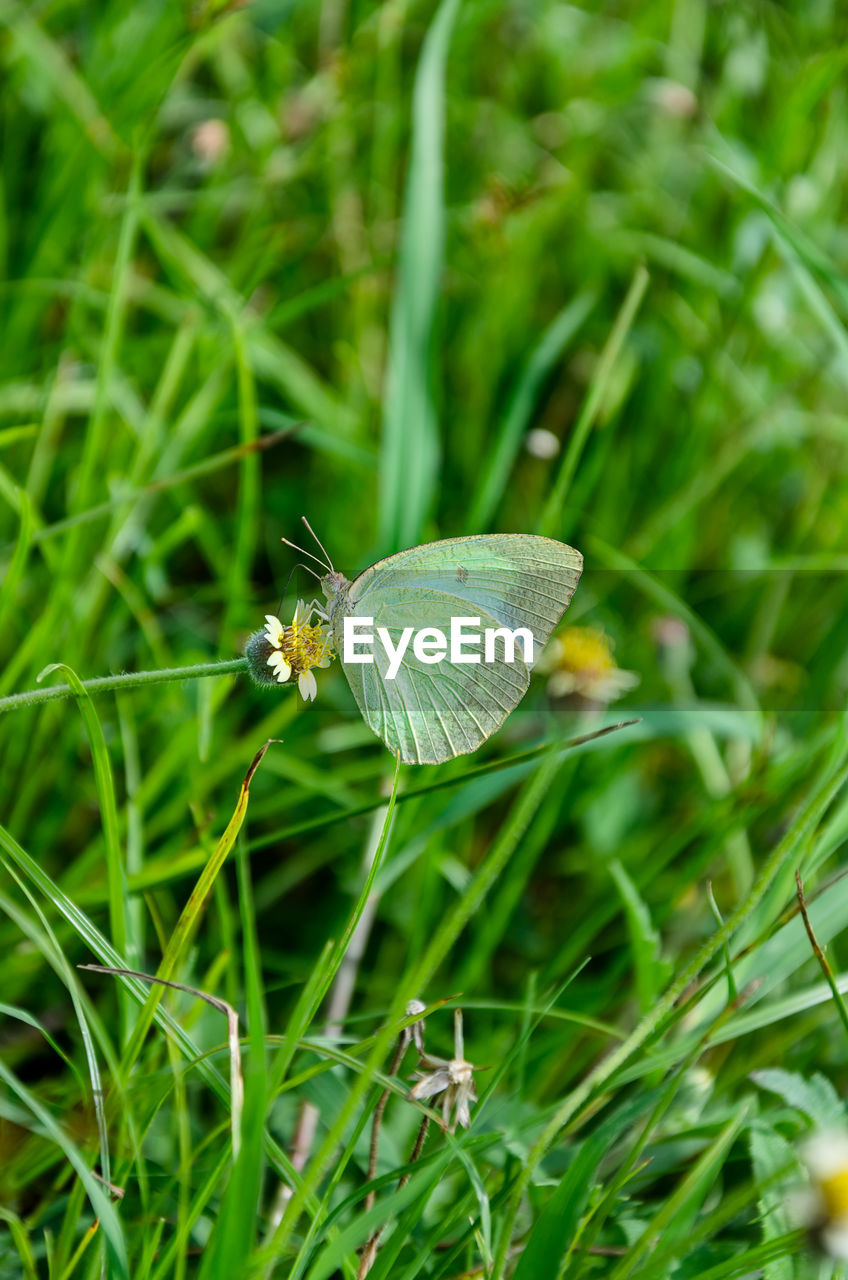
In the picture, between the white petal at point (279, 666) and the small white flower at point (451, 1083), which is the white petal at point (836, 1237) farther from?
the white petal at point (279, 666)

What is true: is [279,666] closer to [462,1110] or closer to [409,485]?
[462,1110]

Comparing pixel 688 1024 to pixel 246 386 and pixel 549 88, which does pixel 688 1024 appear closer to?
pixel 246 386

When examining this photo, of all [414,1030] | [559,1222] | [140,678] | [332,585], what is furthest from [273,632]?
[559,1222]

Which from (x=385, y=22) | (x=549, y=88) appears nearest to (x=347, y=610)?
(x=385, y=22)

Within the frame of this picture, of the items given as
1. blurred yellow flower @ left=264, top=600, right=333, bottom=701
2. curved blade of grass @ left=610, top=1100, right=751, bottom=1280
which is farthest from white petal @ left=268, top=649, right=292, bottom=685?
curved blade of grass @ left=610, top=1100, right=751, bottom=1280

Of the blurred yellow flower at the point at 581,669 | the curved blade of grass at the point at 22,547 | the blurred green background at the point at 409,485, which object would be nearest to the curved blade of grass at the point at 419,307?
the blurred green background at the point at 409,485

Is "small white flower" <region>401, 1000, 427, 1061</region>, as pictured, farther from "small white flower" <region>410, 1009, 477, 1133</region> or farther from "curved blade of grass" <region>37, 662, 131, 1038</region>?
"curved blade of grass" <region>37, 662, 131, 1038</region>
